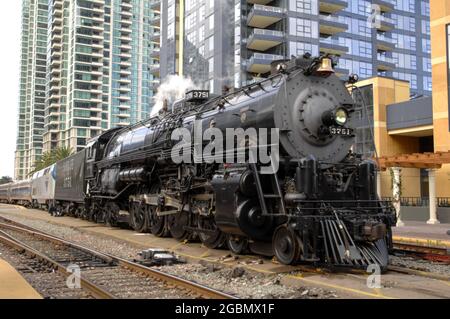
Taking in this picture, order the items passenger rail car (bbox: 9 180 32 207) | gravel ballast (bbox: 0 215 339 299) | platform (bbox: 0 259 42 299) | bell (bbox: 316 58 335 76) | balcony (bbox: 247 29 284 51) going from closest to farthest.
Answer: platform (bbox: 0 259 42 299) < gravel ballast (bbox: 0 215 339 299) < bell (bbox: 316 58 335 76) < passenger rail car (bbox: 9 180 32 207) < balcony (bbox: 247 29 284 51)

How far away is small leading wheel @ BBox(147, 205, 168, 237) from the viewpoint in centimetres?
1460

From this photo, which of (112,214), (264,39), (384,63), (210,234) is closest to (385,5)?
(384,63)

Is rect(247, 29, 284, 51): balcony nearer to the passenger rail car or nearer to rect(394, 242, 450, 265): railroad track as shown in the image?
the passenger rail car

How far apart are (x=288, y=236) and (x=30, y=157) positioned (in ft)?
477

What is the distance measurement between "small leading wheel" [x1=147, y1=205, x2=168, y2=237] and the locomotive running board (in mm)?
7082

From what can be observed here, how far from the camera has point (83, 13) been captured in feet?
397

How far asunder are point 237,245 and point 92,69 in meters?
118

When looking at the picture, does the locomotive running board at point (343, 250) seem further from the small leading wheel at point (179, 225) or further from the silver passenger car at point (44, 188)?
the silver passenger car at point (44, 188)

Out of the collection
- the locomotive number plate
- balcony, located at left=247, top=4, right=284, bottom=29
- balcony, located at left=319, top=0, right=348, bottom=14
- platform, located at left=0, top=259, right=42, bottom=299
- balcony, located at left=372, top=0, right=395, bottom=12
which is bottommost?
platform, located at left=0, top=259, right=42, bottom=299

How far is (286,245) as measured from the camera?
8.99 metres

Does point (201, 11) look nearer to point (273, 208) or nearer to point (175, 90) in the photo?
point (175, 90)

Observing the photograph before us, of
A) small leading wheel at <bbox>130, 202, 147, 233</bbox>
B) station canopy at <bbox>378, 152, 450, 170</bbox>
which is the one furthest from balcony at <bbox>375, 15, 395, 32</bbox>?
small leading wheel at <bbox>130, 202, 147, 233</bbox>

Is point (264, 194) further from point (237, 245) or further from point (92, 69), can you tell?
point (92, 69)
